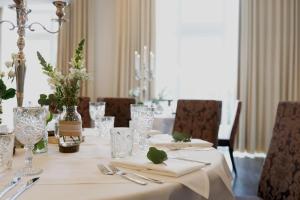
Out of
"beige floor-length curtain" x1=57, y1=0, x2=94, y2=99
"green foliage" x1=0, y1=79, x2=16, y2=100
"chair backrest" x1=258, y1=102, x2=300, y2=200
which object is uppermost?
"beige floor-length curtain" x1=57, y1=0, x2=94, y2=99

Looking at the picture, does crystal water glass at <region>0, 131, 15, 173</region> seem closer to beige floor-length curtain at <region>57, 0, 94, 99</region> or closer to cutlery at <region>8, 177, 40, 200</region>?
cutlery at <region>8, 177, 40, 200</region>

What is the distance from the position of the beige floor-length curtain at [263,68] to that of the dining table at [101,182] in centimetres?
411

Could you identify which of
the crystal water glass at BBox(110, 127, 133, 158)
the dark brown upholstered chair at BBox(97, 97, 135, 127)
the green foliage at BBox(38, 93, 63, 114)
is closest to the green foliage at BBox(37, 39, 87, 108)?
the green foliage at BBox(38, 93, 63, 114)

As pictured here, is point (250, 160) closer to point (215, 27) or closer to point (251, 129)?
point (251, 129)

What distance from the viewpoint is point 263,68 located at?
5.40 m

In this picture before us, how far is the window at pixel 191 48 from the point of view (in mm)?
5711

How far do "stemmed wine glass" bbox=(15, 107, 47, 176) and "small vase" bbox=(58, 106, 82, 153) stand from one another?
0.35 m

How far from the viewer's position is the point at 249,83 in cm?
540

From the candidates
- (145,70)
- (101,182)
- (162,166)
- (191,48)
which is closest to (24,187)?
(101,182)

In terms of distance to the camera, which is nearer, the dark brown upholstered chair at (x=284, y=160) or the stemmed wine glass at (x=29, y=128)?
the stemmed wine glass at (x=29, y=128)

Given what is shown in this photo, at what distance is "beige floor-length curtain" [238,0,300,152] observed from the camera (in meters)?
5.33

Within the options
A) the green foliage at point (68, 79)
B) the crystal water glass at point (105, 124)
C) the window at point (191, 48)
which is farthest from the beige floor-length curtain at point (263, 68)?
the green foliage at point (68, 79)

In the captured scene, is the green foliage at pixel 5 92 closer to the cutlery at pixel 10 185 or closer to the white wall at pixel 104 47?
the cutlery at pixel 10 185

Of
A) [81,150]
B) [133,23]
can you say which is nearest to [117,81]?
[133,23]
